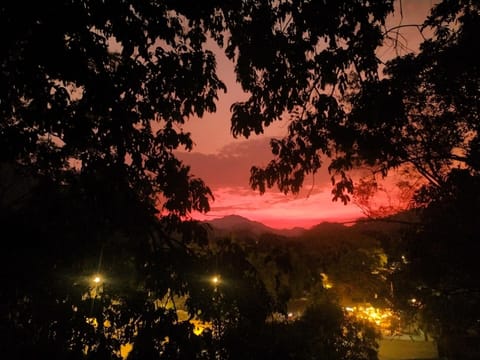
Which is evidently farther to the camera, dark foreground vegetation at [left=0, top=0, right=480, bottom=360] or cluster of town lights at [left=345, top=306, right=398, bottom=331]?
cluster of town lights at [left=345, top=306, right=398, bottom=331]

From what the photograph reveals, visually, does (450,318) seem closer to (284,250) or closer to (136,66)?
(284,250)

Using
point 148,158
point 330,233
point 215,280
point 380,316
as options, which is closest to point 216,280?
point 215,280

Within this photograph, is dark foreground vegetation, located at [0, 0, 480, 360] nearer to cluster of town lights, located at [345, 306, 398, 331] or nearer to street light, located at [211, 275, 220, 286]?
street light, located at [211, 275, 220, 286]

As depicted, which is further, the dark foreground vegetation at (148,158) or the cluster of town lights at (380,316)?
the cluster of town lights at (380,316)

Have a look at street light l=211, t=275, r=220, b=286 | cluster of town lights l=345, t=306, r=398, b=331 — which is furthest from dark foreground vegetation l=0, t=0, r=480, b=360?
cluster of town lights l=345, t=306, r=398, b=331

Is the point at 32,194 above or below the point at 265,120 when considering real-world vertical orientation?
below

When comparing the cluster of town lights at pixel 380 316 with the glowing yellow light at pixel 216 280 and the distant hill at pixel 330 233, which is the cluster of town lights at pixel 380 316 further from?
the glowing yellow light at pixel 216 280

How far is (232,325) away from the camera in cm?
418

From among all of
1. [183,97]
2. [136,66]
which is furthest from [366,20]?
[136,66]

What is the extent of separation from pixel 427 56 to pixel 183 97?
5399mm

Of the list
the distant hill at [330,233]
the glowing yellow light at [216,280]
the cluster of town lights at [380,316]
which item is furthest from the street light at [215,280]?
the cluster of town lights at [380,316]

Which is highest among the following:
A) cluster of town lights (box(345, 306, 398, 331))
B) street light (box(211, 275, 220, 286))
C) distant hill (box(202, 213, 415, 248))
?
distant hill (box(202, 213, 415, 248))

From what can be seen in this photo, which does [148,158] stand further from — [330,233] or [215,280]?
[330,233]

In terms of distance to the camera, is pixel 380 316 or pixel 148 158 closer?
pixel 148 158
